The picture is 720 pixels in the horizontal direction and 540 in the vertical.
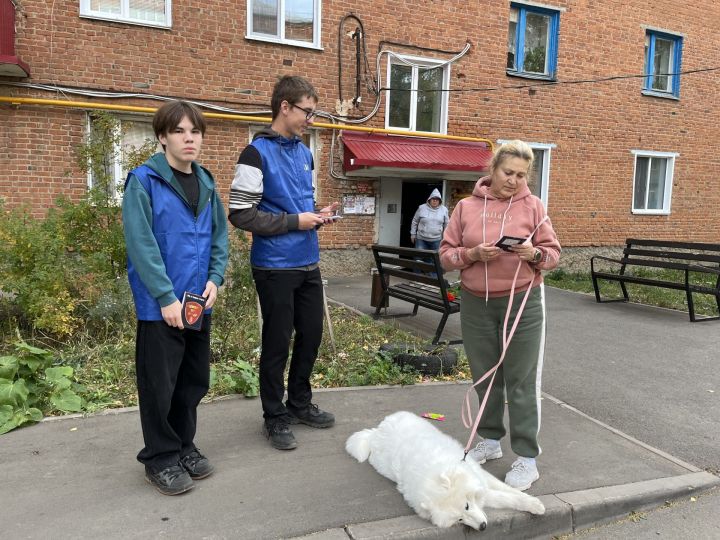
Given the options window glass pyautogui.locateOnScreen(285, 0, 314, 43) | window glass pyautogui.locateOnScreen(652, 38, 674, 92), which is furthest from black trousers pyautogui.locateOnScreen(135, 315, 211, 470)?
window glass pyautogui.locateOnScreen(652, 38, 674, 92)

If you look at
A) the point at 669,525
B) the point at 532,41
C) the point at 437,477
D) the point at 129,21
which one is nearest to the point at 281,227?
the point at 437,477

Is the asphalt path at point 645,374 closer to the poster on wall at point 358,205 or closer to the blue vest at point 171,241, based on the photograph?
the blue vest at point 171,241

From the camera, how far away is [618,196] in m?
14.4

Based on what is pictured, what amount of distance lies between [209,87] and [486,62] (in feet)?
19.8

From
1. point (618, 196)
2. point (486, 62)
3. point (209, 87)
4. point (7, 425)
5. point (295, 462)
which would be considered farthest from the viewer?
point (618, 196)

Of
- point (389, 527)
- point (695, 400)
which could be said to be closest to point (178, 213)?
point (389, 527)

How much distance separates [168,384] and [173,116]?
134cm

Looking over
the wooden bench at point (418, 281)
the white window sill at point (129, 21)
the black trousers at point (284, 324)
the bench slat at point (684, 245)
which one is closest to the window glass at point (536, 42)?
the bench slat at point (684, 245)

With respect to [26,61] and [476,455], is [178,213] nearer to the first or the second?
[476,455]

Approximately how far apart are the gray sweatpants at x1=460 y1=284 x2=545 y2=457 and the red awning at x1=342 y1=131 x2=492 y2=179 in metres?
7.54

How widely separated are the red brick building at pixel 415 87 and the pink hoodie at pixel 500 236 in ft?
24.6

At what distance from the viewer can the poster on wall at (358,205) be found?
11492 millimetres

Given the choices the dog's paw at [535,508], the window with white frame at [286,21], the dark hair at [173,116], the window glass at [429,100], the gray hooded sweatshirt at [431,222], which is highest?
the window with white frame at [286,21]

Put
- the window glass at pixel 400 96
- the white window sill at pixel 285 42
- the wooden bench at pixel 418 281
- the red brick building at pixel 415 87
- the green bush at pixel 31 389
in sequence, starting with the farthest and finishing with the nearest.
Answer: the window glass at pixel 400 96, the white window sill at pixel 285 42, the red brick building at pixel 415 87, the wooden bench at pixel 418 281, the green bush at pixel 31 389
